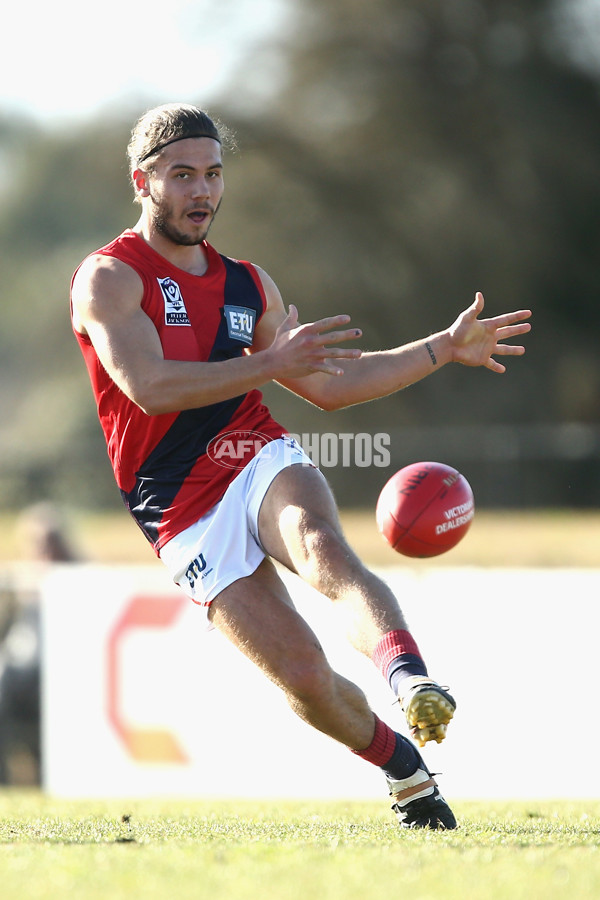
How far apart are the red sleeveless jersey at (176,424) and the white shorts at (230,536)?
58 millimetres

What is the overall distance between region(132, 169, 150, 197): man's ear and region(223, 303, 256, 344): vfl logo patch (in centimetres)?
60

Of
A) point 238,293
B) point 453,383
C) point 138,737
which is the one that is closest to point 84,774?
point 138,737

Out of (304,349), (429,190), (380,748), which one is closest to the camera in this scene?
(304,349)

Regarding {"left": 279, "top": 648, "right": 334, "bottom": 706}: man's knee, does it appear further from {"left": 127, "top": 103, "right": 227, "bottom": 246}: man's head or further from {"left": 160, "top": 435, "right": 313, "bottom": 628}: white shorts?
{"left": 127, "top": 103, "right": 227, "bottom": 246}: man's head

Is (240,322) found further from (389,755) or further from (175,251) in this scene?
(389,755)

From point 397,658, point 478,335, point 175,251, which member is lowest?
point 397,658

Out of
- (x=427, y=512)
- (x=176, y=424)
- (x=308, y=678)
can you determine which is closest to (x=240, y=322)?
(x=176, y=424)

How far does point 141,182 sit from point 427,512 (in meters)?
1.87

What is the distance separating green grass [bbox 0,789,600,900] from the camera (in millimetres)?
3678

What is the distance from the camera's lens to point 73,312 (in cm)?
551

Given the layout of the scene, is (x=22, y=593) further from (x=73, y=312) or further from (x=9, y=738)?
(x=73, y=312)

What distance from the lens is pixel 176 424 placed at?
5.53 m

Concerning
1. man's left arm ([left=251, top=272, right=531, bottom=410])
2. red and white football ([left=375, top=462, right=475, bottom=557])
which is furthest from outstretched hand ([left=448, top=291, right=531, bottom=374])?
red and white football ([left=375, top=462, right=475, bottom=557])

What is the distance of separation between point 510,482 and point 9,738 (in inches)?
547
